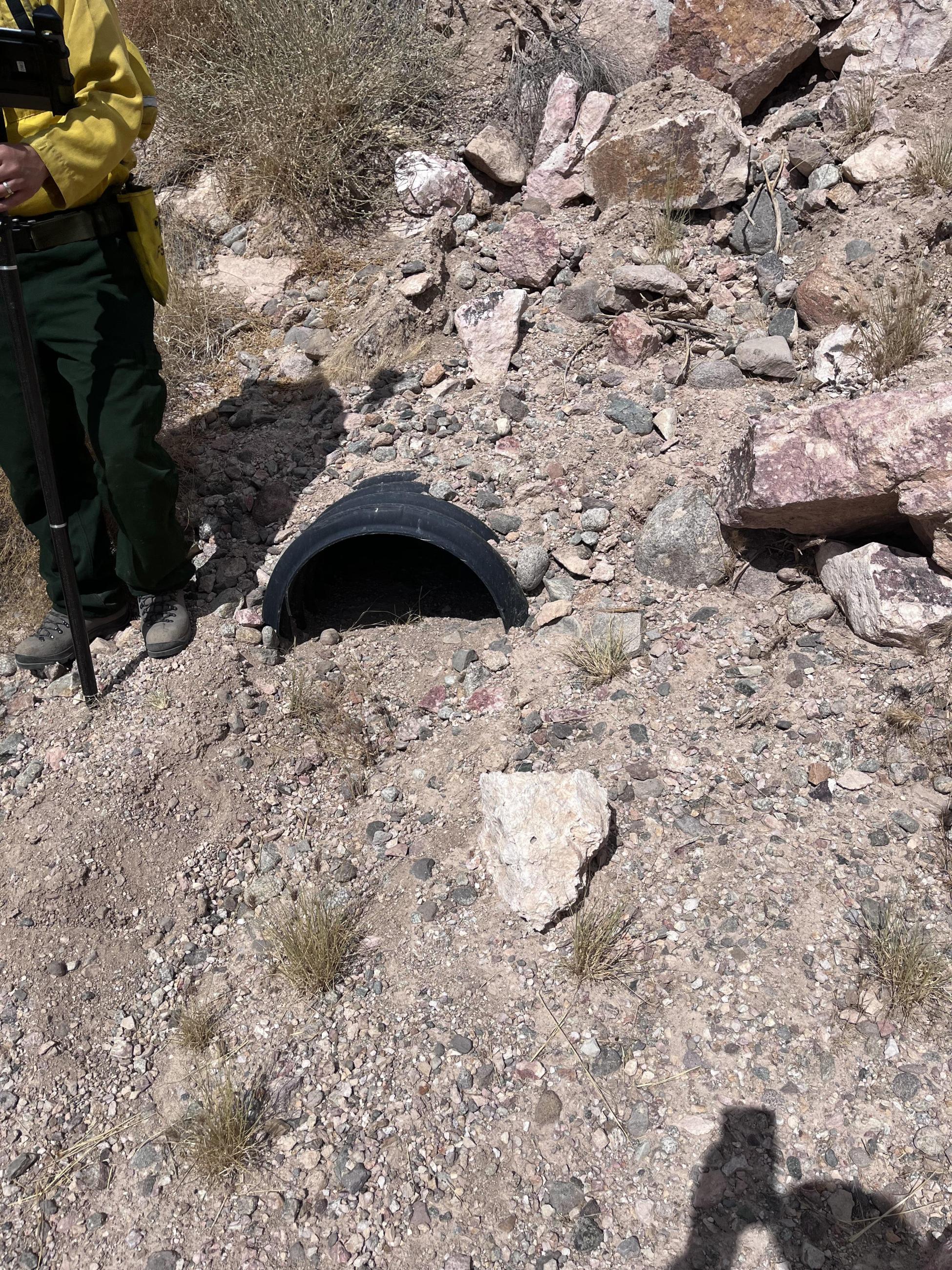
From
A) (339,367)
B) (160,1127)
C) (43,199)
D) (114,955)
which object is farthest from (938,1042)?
(339,367)

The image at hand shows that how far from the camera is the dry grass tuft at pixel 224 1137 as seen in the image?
1.98 metres

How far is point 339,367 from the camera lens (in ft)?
13.7

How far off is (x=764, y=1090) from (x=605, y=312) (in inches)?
125

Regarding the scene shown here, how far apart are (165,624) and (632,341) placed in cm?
214

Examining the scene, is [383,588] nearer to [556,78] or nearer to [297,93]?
[297,93]

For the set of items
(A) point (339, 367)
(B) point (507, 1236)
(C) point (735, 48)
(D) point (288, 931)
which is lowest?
(B) point (507, 1236)

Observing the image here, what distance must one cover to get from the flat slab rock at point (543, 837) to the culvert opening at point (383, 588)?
3.46 ft

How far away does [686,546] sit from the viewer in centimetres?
310

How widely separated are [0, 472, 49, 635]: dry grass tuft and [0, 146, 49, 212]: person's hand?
1311mm

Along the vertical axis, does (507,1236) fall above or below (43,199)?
below

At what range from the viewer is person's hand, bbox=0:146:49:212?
229 centimetres

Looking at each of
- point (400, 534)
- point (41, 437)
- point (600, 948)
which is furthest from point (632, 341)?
point (600, 948)

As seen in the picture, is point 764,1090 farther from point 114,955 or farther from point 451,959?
point 114,955

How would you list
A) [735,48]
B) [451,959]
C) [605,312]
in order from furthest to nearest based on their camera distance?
[735,48] → [605,312] → [451,959]
